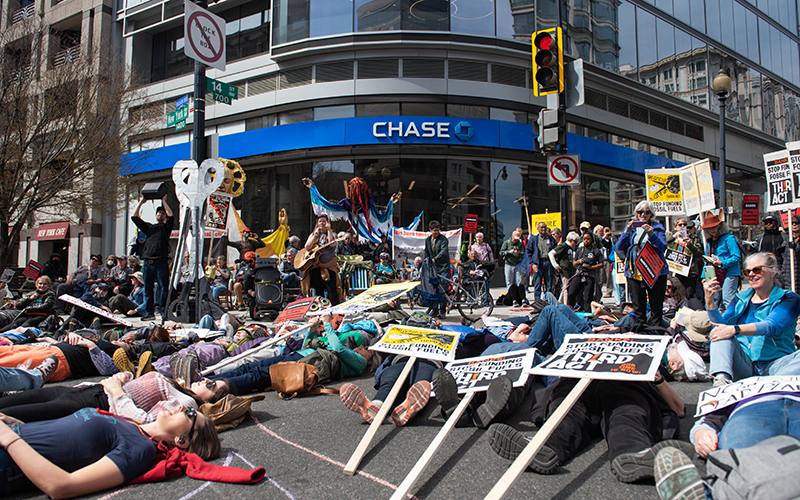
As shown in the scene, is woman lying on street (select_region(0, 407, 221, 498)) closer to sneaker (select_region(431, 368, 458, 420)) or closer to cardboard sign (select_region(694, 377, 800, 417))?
sneaker (select_region(431, 368, 458, 420))

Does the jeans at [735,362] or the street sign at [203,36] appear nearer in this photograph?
the jeans at [735,362]

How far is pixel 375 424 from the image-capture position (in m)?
3.38

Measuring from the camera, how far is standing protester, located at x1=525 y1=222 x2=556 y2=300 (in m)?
11.7

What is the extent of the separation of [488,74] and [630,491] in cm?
1873

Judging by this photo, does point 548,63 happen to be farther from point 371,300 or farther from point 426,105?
point 426,105

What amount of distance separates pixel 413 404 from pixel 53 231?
98.4 ft

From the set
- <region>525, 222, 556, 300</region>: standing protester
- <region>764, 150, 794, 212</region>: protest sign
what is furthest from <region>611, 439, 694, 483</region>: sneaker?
<region>764, 150, 794, 212</region>: protest sign

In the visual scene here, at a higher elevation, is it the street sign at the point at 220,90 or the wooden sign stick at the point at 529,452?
the street sign at the point at 220,90

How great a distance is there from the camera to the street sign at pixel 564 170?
7657 mm

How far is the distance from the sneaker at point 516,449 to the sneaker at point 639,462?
33 centimetres

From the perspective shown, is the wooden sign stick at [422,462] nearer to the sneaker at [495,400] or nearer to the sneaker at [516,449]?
the sneaker at [495,400]

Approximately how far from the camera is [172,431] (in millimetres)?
3072

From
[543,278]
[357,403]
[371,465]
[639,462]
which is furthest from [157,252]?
[639,462]

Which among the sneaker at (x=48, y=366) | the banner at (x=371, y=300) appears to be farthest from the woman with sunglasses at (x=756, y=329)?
the sneaker at (x=48, y=366)
